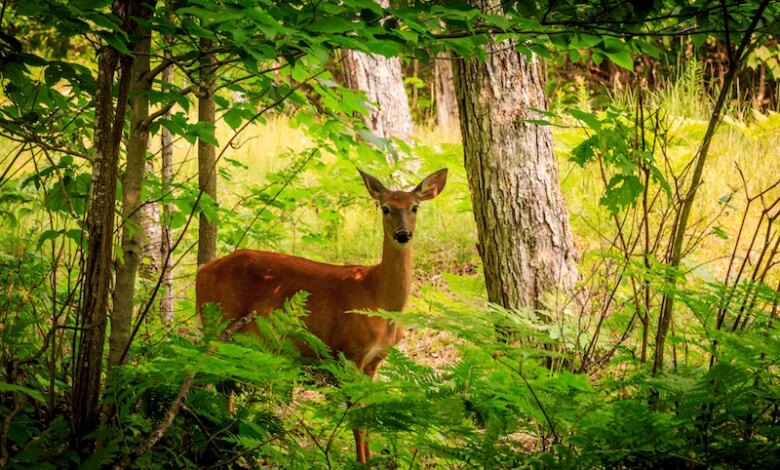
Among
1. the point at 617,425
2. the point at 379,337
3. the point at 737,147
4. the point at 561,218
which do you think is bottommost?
the point at 379,337

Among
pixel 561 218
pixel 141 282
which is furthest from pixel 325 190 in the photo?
pixel 561 218

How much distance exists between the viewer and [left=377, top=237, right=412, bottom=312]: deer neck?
14.6ft

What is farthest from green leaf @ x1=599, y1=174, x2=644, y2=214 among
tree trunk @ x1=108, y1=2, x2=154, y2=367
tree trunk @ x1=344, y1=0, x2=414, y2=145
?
tree trunk @ x1=344, y1=0, x2=414, y2=145

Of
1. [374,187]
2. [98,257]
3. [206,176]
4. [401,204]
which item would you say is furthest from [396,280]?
[98,257]

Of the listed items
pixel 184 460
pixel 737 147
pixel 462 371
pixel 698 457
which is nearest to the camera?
pixel 698 457

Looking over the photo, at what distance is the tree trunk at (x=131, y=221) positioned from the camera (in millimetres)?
2480

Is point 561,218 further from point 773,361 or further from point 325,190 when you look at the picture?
point 773,361

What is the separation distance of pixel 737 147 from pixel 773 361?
230 inches

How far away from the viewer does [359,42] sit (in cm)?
217

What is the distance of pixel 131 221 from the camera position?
2.45m

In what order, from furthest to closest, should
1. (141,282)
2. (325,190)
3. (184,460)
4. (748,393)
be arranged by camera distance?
(325,190) → (141,282) → (184,460) → (748,393)

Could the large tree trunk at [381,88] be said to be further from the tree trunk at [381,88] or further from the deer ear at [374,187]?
the deer ear at [374,187]

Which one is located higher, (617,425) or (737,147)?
(737,147)

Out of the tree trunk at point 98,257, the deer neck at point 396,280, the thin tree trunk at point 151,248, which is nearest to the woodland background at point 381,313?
the tree trunk at point 98,257
